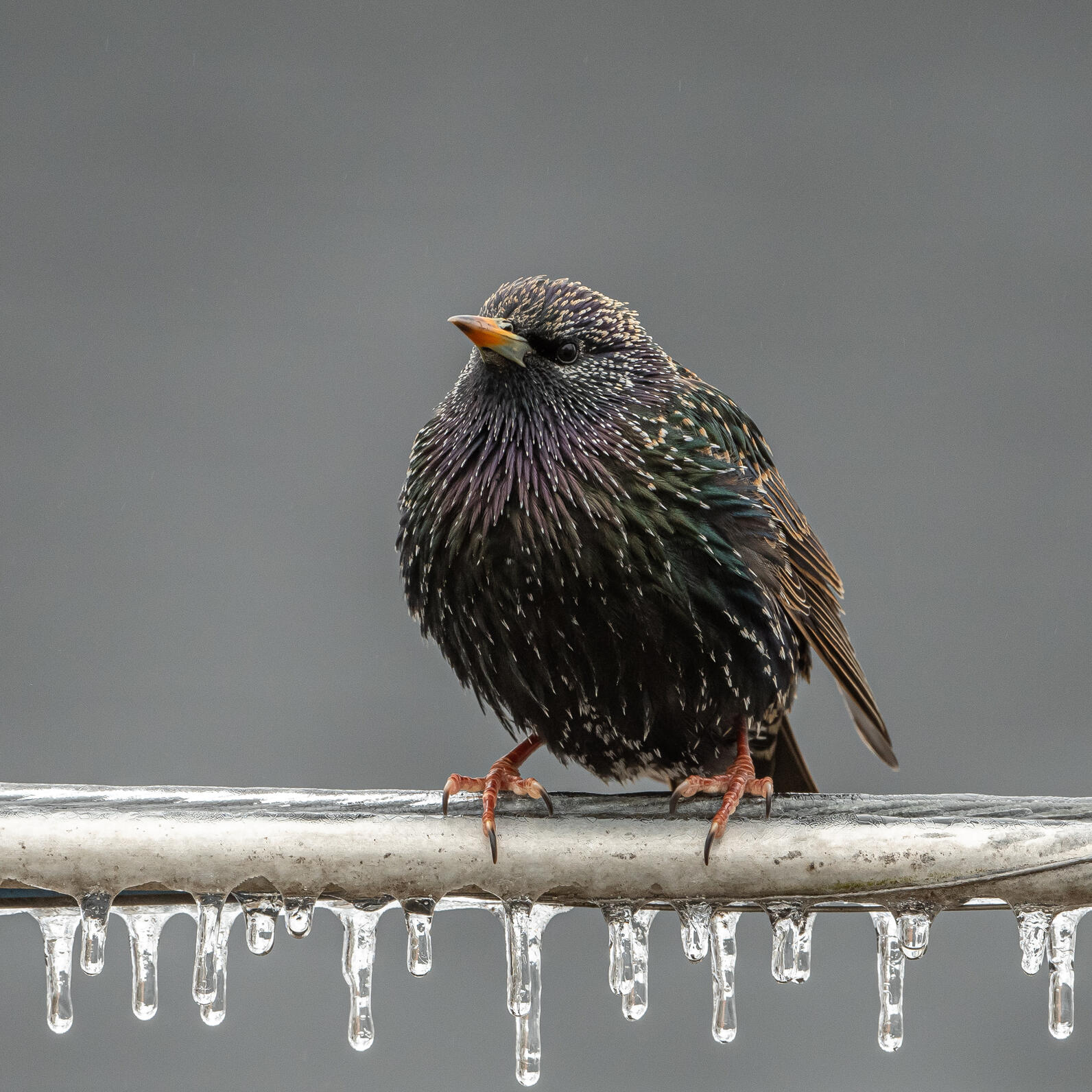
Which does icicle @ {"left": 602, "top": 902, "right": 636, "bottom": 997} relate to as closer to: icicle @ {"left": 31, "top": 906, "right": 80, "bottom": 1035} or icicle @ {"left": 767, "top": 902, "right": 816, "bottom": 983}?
icicle @ {"left": 767, "top": 902, "right": 816, "bottom": 983}

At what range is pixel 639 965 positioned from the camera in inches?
70.9

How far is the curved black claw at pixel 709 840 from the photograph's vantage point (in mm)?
1635

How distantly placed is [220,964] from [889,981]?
0.91 meters

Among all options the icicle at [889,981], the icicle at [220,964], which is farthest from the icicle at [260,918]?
the icicle at [889,981]

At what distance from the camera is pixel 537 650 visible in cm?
210

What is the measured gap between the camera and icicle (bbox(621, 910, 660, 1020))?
5.90 ft

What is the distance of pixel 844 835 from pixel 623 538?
2.06 ft

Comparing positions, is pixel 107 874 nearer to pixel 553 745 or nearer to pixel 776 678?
pixel 553 745

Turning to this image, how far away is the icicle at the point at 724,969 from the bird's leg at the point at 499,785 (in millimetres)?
277

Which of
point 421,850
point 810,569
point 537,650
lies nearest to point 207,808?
point 421,850

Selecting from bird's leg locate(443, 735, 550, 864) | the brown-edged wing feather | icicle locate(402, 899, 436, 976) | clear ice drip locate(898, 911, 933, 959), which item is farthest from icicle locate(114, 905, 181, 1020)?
the brown-edged wing feather

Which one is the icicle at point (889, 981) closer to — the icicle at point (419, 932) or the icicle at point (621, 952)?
the icicle at point (621, 952)

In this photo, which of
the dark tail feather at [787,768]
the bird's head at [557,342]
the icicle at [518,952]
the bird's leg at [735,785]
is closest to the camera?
the icicle at [518,952]

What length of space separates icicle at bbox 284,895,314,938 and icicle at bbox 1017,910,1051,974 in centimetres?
88
